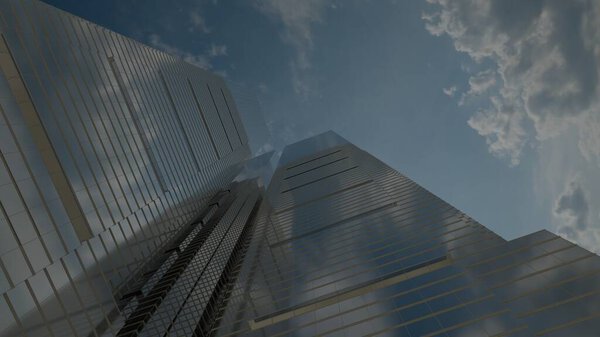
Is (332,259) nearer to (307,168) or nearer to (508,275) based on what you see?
(508,275)

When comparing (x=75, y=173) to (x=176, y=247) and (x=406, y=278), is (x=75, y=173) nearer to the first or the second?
(x=176, y=247)

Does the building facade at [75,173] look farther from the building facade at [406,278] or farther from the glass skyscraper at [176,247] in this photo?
the building facade at [406,278]

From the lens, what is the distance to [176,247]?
53344 millimetres

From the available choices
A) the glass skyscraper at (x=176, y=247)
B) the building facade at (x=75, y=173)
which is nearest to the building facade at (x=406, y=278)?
the glass skyscraper at (x=176, y=247)

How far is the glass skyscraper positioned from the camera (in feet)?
69.3

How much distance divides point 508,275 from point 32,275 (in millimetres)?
22990

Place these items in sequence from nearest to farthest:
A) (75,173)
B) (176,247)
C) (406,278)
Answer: (406,278) → (75,173) → (176,247)

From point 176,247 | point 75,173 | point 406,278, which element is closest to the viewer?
point 406,278

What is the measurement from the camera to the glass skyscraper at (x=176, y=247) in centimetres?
2111

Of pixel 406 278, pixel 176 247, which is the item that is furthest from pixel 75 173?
pixel 406 278

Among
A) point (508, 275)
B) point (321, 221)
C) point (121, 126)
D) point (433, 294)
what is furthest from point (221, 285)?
point (508, 275)

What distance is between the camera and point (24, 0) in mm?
34469

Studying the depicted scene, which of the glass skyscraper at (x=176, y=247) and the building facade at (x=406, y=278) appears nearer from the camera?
the building facade at (x=406, y=278)

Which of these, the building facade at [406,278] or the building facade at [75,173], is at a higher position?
the building facade at [75,173]
